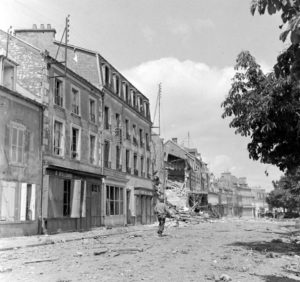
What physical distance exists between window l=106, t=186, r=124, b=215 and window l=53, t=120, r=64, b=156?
7.69 meters

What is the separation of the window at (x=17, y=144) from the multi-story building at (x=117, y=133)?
7234mm

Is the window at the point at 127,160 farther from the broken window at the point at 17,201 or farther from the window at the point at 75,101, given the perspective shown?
the broken window at the point at 17,201

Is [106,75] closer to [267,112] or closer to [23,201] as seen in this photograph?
[23,201]

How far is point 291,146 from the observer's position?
13.6 m

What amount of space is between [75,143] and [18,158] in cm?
698

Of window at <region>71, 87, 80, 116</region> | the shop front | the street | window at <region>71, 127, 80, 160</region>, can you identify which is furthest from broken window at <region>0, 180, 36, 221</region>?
the street

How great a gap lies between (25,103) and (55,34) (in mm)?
10949

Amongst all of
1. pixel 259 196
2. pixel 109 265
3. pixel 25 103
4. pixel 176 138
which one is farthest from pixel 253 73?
pixel 259 196

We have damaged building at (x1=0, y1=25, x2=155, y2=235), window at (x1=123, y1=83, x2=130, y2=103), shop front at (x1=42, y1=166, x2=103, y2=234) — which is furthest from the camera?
window at (x1=123, y1=83, x2=130, y2=103)

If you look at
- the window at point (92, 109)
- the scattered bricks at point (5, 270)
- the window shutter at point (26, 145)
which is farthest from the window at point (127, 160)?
the scattered bricks at point (5, 270)

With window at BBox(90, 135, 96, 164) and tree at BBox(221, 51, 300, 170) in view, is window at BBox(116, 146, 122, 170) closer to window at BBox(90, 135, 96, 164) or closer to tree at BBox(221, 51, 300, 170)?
window at BBox(90, 135, 96, 164)

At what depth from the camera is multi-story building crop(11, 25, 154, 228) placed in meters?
31.8

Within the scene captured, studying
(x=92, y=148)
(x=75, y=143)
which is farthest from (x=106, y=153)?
(x=75, y=143)

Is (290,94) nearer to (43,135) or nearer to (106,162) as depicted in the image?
(43,135)
